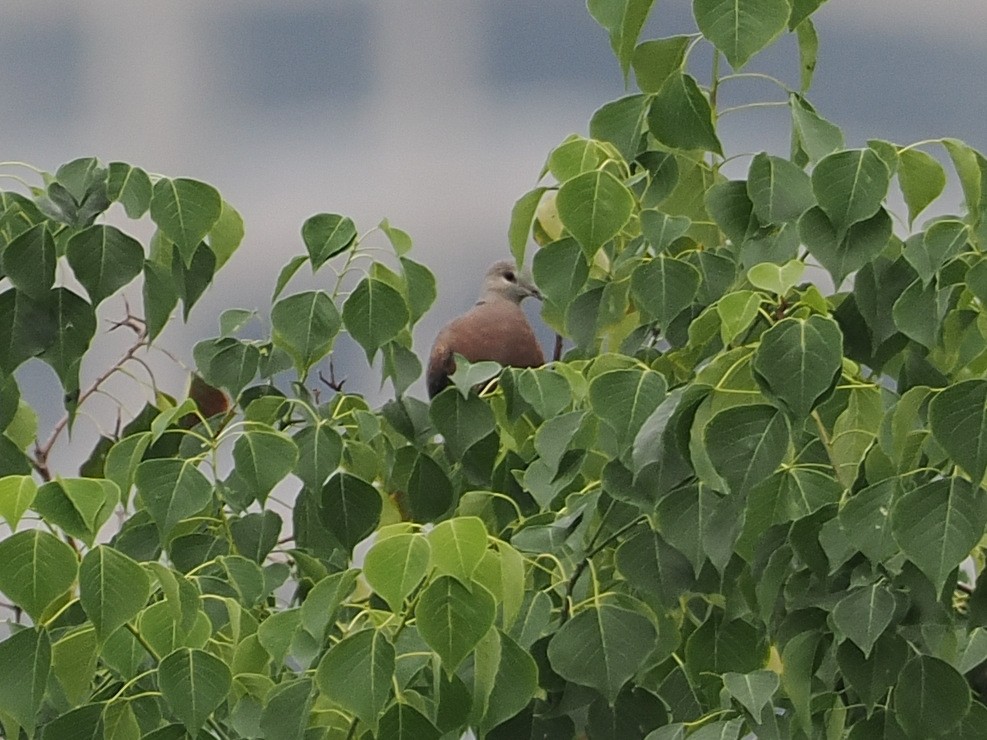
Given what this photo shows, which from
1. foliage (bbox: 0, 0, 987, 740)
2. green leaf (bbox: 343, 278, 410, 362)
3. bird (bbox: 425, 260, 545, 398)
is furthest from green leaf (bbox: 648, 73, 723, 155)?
bird (bbox: 425, 260, 545, 398)

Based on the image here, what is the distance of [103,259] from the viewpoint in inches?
46.5

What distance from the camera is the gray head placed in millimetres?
2211

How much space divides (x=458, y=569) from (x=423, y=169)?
8.76 ft

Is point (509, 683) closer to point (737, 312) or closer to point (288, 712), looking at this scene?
point (288, 712)

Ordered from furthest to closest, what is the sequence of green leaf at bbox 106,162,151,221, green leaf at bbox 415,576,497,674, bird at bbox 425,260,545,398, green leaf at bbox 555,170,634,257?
bird at bbox 425,260,545,398 → green leaf at bbox 106,162,151,221 → green leaf at bbox 555,170,634,257 → green leaf at bbox 415,576,497,674

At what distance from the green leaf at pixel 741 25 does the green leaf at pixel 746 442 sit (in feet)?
0.77

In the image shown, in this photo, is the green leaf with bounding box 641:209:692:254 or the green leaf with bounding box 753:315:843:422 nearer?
the green leaf with bounding box 753:315:843:422

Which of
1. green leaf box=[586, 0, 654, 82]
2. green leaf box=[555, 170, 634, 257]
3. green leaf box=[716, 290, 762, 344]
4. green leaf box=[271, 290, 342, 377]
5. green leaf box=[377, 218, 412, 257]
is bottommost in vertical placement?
green leaf box=[271, 290, 342, 377]

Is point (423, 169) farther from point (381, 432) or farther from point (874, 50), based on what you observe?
point (381, 432)

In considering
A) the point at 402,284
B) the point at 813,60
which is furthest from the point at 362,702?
the point at 813,60

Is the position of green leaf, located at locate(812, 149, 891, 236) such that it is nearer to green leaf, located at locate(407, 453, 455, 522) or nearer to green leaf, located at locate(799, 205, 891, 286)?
green leaf, located at locate(799, 205, 891, 286)

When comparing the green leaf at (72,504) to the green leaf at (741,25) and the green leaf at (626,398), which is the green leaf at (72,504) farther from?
the green leaf at (741,25)

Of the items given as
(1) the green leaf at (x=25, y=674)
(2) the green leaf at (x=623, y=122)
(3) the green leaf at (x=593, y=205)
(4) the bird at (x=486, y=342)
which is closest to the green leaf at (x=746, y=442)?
(3) the green leaf at (x=593, y=205)

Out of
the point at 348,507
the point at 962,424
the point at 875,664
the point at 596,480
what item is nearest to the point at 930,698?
the point at 875,664
